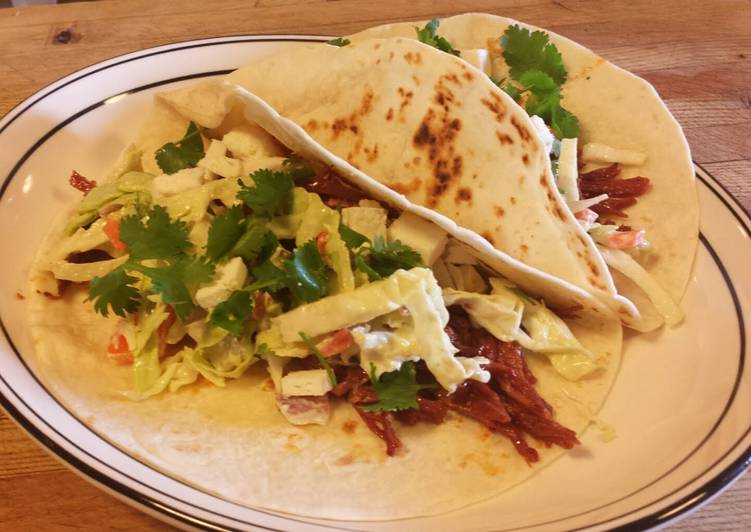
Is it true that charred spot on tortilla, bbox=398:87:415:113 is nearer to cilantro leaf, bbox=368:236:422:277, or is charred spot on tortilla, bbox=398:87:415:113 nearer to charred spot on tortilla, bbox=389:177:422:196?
charred spot on tortilla, bbox=389:177:422:196

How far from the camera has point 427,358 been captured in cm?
177

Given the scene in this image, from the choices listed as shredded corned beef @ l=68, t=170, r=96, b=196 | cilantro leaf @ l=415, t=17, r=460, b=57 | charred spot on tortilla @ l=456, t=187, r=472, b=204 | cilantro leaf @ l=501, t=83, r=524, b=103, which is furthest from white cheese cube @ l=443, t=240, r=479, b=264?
shredded corned beef @ l=68, t=170, r=96, b=196

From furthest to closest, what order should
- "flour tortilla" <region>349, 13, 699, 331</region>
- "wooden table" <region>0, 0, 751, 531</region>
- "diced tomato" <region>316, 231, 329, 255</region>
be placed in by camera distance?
1. "wooden table" <region>0, 0, 751, 531</region>
2. "flour tortilla" <region>349, 13, 699, 331</region>
3. "diced tomato" <region>316, 231, 329, 255</region>

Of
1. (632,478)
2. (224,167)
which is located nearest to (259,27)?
(224,167)

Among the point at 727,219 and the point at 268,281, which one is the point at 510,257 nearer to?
the point at 268,281

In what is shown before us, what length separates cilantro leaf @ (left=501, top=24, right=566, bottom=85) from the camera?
8.18 feet

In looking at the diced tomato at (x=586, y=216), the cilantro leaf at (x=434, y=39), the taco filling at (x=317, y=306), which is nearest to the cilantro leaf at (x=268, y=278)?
the taco filling at (x=317, y=306)

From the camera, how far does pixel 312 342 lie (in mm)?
1846

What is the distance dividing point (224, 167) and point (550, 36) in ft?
4.35

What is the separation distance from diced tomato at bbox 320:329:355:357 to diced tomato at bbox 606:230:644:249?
91 cm

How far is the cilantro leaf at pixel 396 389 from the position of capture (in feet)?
5.92

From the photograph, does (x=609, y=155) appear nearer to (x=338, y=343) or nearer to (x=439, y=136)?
(x=439, y=136)

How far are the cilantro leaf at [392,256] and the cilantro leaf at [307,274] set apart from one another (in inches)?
6.0

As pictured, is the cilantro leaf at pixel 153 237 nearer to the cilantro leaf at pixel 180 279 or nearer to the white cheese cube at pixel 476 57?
the cilantro leaf at pixel 180 279
